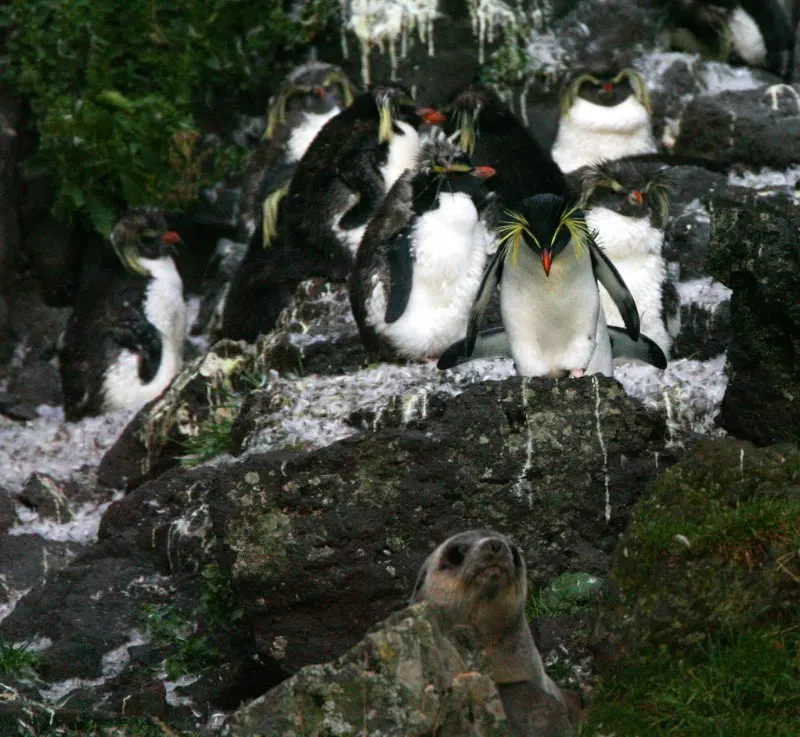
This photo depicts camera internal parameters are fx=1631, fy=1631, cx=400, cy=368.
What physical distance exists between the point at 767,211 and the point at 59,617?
11.6ft

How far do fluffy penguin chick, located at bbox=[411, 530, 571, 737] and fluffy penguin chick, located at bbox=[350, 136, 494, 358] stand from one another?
3.63 meters

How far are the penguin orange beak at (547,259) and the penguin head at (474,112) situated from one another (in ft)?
12.4

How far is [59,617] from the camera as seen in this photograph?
723 centimetres

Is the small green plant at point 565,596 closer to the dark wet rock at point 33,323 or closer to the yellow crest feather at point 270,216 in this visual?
the yellow crest feather at point 270,216

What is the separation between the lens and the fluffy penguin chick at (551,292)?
6582mm

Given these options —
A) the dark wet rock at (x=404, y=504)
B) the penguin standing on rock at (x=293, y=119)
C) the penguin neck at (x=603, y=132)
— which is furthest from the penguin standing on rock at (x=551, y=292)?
the penguin standing on rock at (x=293, y=119)

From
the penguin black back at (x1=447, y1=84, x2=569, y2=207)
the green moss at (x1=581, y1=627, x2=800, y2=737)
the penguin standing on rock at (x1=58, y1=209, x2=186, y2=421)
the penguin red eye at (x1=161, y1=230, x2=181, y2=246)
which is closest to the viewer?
the green moss at (x1=581, y1=627, x2=800, y2=737)

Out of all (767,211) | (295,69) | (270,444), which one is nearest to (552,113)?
(295,69)

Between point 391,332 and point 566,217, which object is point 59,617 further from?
point 566,217

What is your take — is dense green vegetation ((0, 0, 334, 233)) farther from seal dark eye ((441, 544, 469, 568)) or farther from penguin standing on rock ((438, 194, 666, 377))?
seal dark eye ((441, 544, 469, 568))

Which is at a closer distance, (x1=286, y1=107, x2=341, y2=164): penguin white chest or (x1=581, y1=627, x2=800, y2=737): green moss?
(x1=581, y1=627, x2=800, y2=737): green moss

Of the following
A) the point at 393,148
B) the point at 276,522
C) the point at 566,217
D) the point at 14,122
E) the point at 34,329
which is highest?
the point at 566,217

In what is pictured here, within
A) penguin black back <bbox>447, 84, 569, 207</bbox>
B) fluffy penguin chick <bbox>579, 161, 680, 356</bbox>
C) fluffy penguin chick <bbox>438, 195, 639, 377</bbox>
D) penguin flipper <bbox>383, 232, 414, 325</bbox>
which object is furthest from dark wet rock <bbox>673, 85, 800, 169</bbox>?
fluffy penguin chick <bbox>438, 195, 639, 377</bbox>

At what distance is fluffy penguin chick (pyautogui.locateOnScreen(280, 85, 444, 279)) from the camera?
32.4 feet
